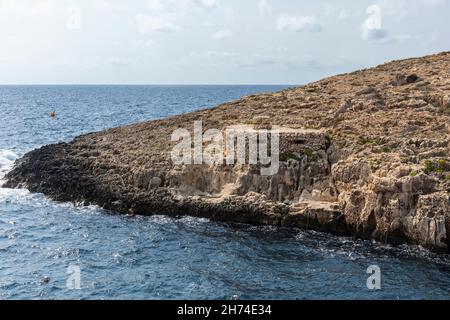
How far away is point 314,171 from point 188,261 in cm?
1419

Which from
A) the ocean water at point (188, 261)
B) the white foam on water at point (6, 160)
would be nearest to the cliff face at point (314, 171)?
the ocean water at point (188, 261)

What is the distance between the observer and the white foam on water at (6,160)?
202ft

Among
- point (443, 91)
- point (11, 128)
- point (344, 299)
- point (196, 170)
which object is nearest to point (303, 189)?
point (196, 170)

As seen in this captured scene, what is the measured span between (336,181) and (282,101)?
22.1 metres

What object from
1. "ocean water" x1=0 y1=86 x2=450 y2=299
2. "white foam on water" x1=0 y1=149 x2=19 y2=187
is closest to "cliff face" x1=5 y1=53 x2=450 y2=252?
"ocean water" x1=0 y1=86 x2=450 y2=299

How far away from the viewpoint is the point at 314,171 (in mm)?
44062

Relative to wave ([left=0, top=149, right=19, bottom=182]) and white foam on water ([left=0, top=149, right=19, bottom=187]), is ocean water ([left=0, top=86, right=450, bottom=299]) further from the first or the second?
wave ([left=0, top=149, right=19, bottom=182])

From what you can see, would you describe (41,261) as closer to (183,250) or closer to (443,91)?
(183,250)

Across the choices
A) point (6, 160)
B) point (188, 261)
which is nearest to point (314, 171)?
point (188, 261)

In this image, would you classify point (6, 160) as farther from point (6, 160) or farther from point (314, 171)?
point (314, 171)

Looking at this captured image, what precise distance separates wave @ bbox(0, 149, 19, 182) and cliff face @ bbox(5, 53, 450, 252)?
319cm

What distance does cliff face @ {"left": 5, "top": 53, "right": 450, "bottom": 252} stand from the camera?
38.5m

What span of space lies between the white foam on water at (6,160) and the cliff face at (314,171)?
317 cm

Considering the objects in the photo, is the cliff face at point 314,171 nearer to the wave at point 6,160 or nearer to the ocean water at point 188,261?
the ocean water at point 188,261
